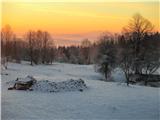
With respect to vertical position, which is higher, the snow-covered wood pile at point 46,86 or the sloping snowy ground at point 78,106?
the snow-covered wood pile at point 46,86

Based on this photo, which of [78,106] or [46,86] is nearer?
[78,106]

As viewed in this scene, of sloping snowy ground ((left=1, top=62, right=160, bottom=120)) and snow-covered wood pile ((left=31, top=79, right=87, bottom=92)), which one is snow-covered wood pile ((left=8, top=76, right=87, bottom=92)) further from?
sloping snowy ground ((left=1, top=62, right=160, bottom=120))

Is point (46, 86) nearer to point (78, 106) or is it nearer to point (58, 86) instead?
point (58, 86)

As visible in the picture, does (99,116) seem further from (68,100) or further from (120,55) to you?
(120,55)

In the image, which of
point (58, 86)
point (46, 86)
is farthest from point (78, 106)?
point (46, 86)

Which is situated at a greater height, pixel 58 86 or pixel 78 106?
pixel 58 86

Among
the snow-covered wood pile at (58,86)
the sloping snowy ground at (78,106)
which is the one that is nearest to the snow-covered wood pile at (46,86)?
the snow-covered wood pile at (58,86)

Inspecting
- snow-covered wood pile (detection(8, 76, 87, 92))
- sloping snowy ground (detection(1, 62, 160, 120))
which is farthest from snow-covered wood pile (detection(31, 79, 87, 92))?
sloping snowy ground (detection(1, 62, 160, 120))

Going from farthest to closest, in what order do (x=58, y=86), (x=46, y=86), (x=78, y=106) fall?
1. (x=58, y=86)
2. (x=46, y=86)
3. (x=78, y=106)

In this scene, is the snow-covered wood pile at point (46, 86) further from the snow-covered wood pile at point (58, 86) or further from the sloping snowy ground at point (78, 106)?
the sloping snowy ground at point (78, 106)

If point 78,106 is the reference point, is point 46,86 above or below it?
above

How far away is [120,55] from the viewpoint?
53.7 metres

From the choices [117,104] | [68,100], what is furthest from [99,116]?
[68,100]

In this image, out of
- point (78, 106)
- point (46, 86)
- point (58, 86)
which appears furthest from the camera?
point (58, 86)
